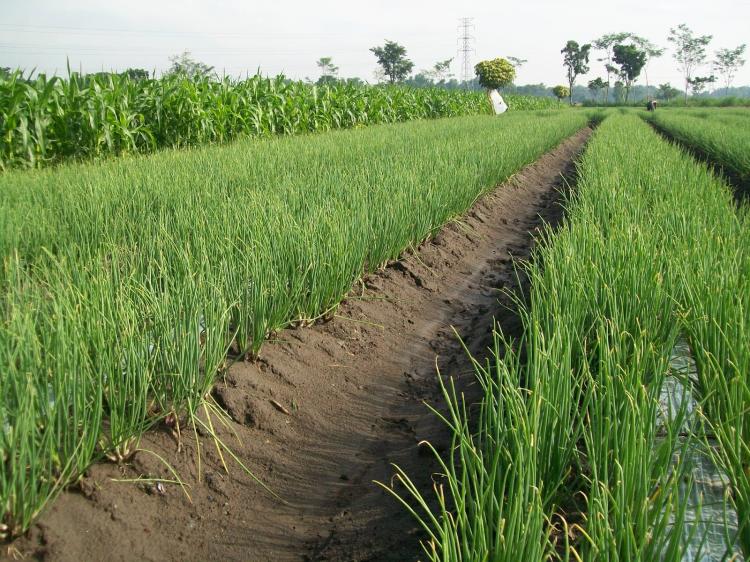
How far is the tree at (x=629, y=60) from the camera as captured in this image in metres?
60.8

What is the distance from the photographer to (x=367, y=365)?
340 centimetres

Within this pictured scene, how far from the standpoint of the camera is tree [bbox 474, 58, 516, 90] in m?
37.4

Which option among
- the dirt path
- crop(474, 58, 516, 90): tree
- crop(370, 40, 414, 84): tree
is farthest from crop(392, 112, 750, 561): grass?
crop(370, 40, 414, 84): tree

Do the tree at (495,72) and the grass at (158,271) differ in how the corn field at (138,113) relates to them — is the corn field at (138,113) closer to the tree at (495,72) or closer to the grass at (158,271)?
the grass at (158,271)

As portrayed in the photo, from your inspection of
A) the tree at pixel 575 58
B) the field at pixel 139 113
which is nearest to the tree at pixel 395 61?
the tree at pixel 575 58

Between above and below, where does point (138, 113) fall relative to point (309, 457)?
above

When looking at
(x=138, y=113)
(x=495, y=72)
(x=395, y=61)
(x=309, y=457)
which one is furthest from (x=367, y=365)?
(x=395, y=61)

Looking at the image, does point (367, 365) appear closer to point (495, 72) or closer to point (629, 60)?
point (495, 72)

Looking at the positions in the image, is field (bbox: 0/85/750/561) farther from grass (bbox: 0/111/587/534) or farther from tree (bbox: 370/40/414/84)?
tree (bbox: 370/40/414/84)

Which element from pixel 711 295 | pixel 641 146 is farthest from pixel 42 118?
pixel 641 146

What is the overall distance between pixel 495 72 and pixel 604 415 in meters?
38.0

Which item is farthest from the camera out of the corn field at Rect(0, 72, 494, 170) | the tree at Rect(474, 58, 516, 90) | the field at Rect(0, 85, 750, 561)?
the tree at Rect(474, 58, 516, 90)

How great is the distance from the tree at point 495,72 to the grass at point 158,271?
107ft

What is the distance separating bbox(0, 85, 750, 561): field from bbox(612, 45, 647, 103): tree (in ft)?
203
